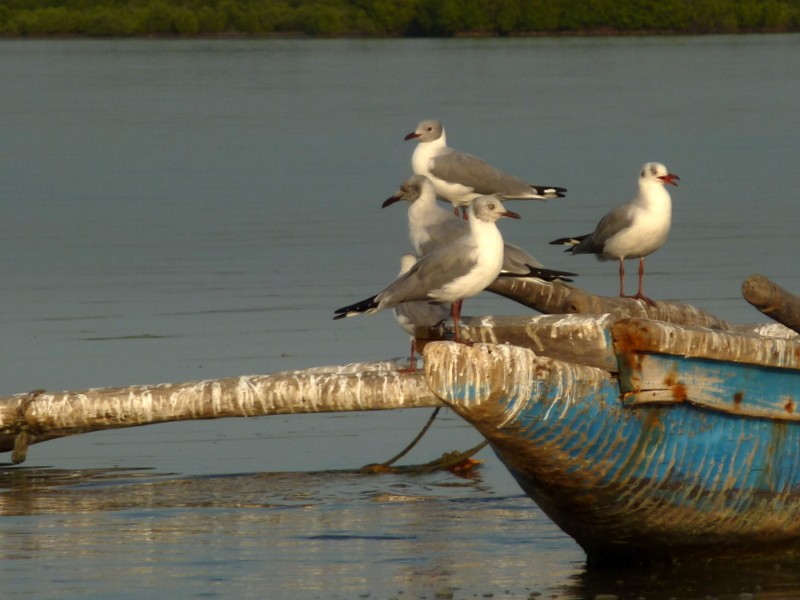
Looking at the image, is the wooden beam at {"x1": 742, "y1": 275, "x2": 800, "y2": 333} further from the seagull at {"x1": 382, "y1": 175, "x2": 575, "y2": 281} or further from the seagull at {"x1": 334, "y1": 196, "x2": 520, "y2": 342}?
the seagull at {"x1": 382, "y1": 175, "x2": 575, "y2": 281}

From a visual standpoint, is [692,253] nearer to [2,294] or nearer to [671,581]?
[2,294]

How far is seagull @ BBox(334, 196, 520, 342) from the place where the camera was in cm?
757

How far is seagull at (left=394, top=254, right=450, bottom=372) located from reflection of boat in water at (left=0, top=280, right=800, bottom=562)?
91 cm

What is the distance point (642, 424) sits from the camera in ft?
21.7

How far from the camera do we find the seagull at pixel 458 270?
757 cm

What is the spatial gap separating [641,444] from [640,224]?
3555 mm

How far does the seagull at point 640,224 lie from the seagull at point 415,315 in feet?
6.25

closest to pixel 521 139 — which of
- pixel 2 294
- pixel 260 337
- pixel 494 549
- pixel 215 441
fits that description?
pixel 2 294

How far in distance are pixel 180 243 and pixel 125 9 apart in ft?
212

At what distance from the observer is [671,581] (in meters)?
7.04

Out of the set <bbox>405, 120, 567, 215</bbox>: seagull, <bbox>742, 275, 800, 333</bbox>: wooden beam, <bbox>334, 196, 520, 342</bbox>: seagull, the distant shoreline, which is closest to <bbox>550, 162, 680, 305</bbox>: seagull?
<bbox>405, 120, 567, 215</bbox>: seagull

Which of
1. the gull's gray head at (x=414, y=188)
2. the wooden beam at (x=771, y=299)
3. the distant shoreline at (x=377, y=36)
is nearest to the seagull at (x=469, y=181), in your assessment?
the gull's gray head at (x=414, y=188)

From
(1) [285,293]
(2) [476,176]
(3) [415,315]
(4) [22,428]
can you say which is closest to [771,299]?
(3) [415,315]

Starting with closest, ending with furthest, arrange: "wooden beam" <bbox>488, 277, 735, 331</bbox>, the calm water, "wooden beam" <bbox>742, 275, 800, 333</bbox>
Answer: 1. "wooden beam" <bbox>742, 275, 800, 333</bbox>
2. the calm water
3. "wooden beam" <bbox>488, 277, 735, 331</bbox>
